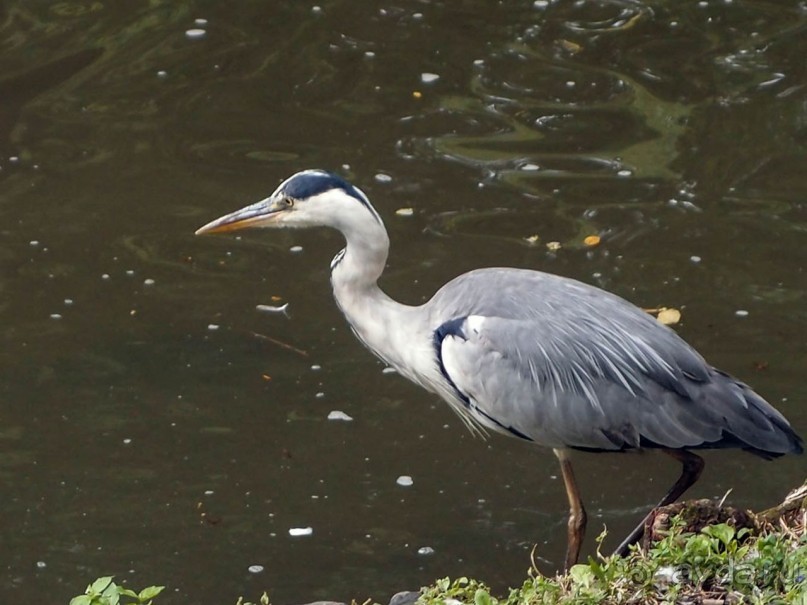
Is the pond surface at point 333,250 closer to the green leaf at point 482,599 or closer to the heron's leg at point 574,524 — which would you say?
the heron's leg at point 574,524

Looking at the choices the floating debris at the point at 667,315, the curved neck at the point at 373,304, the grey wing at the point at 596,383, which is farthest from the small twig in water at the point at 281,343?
the floating debris at the point at 667,315

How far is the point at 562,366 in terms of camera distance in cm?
456

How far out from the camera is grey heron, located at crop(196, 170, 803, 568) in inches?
174

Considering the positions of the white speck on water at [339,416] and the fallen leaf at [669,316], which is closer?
the white speck on water at [339,416]

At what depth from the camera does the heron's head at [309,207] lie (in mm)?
4727

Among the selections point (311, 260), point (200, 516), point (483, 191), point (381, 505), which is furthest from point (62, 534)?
point (483, 191)

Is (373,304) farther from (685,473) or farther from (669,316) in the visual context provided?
(669,316)

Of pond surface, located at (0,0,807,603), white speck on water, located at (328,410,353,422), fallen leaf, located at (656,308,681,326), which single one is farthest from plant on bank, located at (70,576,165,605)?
fallen leaf, located at (656,308,681,326)

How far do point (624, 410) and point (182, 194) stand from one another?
324cm

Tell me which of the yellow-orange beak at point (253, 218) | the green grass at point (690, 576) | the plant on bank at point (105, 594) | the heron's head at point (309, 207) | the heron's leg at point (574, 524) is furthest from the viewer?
the yellow-orange beak at point (253, 218)

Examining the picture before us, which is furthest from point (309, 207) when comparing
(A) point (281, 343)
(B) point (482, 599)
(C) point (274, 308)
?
(B) point (482, 599)

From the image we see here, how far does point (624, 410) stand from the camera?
14.8ft

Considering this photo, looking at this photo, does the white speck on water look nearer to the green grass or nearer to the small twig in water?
the small twig in water

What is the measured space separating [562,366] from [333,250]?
2.15 meters
